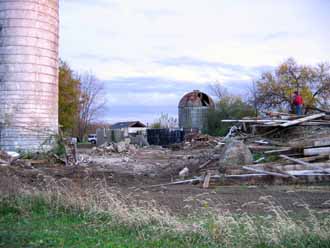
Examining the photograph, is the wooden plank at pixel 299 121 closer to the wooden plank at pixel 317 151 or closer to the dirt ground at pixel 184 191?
the wooden plank at pixel 317 151

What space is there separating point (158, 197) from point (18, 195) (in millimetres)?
3125

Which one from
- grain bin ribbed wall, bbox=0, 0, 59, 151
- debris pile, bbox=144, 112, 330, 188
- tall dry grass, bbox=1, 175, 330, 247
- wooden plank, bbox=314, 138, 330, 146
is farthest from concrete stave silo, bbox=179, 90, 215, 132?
tall dry grass, bbox=1, 175, 330, 247

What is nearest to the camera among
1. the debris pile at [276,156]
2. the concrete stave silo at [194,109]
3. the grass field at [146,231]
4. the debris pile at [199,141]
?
the grass field at [146,231]

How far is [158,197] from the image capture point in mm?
9859

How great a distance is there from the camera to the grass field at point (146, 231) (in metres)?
5.49

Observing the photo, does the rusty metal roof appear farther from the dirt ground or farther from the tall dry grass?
the tall dry grass

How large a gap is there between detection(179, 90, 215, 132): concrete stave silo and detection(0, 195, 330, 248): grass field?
36385mm

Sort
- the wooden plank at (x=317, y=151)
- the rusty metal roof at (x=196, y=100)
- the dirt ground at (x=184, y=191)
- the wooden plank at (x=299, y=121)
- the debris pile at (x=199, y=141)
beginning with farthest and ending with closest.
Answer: the rusty metal roof at (x=196, y=100) < the debris pile at (x=199, y=141) < the wooden plank at (x=299, y=121) < the wooden plank at (x=317, y=151) < the dirt ground at (x=184, y=191)

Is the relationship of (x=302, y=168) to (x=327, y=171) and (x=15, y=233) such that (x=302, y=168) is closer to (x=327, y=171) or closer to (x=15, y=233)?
(x=327, y=171)

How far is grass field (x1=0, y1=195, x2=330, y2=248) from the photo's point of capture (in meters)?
5.49

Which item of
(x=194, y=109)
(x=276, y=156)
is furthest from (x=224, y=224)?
(x=194, y=109)

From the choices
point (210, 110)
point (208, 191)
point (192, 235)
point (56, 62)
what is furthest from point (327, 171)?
point (210, 110)

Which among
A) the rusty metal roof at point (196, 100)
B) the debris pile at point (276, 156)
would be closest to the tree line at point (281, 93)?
the rusty metal roof at point (196, 100)

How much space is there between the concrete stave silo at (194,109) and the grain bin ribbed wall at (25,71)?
2732cm
